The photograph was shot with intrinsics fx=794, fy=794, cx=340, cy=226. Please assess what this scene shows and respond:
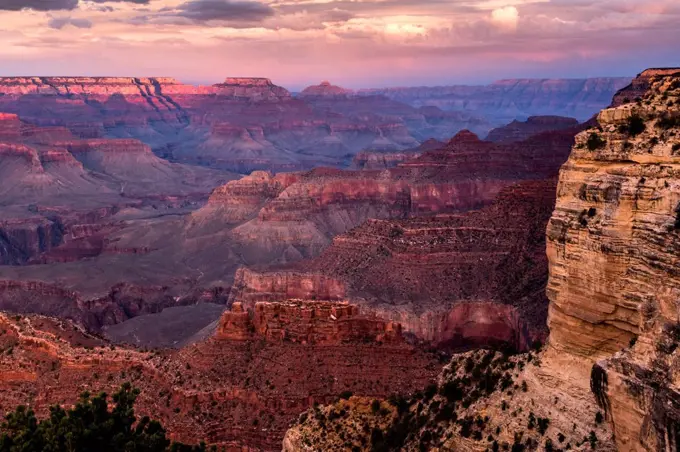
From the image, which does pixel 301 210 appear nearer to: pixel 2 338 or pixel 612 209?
pixel 2 338

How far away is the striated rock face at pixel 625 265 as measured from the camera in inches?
631

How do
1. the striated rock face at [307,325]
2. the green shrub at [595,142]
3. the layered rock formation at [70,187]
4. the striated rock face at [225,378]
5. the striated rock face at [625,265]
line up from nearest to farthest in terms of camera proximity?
the striated rock face at [625,265] → the green shrub at [595,142] → the striated rock face at [225,378] → the striated rock face at [307,325] → the layered rock formation at [70,187]

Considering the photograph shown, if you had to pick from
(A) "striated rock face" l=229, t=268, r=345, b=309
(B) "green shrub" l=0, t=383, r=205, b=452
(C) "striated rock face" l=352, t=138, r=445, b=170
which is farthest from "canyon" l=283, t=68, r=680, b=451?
(C) "striated rock face" l=352, t=138, r=445, b=170

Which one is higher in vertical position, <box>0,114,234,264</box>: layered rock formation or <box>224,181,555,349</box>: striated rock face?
<box>224,181,555,349</box>: striated rock face

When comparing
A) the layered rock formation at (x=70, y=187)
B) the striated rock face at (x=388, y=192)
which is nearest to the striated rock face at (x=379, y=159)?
the layered rock formation at (x=70, y=187)

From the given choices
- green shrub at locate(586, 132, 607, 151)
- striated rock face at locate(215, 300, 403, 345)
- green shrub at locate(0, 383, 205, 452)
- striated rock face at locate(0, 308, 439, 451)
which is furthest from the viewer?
striated rock face at locate(215, 300, 403, 345)

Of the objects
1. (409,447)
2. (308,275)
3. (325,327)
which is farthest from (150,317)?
(409,447)

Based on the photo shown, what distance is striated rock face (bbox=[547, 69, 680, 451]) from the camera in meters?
16.0

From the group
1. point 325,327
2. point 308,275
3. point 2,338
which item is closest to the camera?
point 325,327

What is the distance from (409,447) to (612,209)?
959 centimetres

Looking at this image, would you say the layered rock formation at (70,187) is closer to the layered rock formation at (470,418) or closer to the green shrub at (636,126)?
the layered rock formation at (470,418)

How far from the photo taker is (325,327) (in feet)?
129

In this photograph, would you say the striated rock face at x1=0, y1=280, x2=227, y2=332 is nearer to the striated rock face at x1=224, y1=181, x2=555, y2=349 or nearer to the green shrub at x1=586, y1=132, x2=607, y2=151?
the striated rock face at x1=224, y1=181, x2=555, y2=349

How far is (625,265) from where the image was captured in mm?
18500
